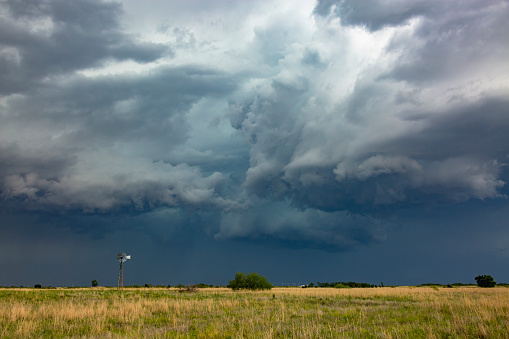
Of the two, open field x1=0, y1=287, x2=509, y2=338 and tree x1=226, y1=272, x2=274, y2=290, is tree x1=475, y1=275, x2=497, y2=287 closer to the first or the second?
tree x1=226, y1=272, x2=274, y2=290

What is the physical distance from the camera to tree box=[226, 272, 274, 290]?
203ft

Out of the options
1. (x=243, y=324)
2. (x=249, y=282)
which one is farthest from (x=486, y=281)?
(x=243, y=324)

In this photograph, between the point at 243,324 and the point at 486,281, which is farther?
the point at 486,281

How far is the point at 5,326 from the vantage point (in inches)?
671

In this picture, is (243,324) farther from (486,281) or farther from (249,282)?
(486,281)

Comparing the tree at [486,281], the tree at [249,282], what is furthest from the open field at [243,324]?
the tree at [486,281]

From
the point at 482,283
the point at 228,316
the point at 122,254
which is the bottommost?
the point at 482,283

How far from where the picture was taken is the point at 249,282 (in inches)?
2436

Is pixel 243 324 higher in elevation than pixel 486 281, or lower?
higher

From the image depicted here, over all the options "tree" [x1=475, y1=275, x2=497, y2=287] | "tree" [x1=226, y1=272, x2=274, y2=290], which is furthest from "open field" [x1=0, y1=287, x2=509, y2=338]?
"tree" [x1=475, y1=275, x2=497, y2=287]

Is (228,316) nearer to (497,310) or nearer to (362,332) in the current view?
(362,332)

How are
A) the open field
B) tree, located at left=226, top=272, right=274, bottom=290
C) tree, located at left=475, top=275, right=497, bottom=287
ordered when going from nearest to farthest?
the open field
tree, located at left=226, top=272, right=274, bottom=290
tree, located at left=475, top=275, right=497, bottom=287

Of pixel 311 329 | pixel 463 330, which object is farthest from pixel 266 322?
pixel 463 330

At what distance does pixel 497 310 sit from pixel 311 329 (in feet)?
43.1
